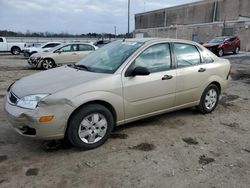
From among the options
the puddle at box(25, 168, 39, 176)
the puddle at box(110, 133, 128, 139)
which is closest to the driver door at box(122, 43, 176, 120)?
the puddle at box(110, 133, 128, 139)

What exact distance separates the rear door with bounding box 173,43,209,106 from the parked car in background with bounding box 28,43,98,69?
8752mm

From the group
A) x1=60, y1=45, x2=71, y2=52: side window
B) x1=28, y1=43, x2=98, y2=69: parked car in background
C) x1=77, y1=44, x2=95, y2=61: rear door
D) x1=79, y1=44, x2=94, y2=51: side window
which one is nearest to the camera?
x1=28, y1=43, x2=98, y2=69: parked car in background

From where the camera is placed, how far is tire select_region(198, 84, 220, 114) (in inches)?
200

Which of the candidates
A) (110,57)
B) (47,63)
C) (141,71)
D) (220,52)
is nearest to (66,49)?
(47,63)

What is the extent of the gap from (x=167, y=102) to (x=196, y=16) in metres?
52.1

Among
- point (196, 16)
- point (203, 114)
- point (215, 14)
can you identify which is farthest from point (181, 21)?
point (203, 114)

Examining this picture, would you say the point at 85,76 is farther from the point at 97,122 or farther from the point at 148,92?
the point at 148,92

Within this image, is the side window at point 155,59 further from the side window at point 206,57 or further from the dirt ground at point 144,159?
the dirt ground at point 144,159

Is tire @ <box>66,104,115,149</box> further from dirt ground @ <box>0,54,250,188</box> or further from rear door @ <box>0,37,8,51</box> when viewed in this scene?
rear door @ <box>0,37,8,51</box>

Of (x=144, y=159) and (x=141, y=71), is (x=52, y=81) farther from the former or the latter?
(x=144, y=159)

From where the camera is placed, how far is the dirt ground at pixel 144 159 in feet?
9.55

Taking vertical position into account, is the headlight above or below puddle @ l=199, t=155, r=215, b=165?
above

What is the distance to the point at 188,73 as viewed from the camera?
4602mm

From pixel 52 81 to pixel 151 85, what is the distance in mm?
1545
